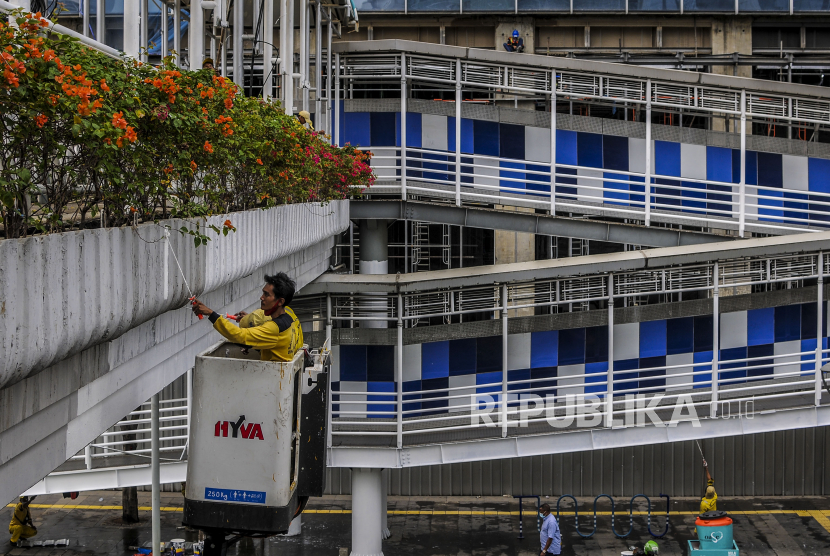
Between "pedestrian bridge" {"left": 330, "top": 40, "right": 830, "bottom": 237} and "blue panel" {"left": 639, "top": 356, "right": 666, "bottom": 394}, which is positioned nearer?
"blue panel" {"left": 639, "top": 356, "right": 666, "bottom": 394}

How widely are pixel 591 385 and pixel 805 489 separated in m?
8.69

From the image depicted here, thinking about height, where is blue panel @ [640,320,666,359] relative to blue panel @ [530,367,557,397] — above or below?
above

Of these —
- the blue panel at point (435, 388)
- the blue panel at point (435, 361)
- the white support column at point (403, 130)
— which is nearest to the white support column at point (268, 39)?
the white support column at point (403, 130)

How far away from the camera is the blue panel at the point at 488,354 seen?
1919 cm

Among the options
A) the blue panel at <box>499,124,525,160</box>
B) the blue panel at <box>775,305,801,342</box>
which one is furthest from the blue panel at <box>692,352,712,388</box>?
the blue panel at <box>499,124,525,160</box>

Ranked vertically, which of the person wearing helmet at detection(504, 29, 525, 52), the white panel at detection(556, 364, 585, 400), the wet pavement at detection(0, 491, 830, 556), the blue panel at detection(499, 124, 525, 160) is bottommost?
the wet pavement at detection(0, 491, 830, 556)

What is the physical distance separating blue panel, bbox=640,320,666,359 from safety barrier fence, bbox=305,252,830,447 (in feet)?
0.79

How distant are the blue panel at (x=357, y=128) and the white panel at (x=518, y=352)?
5544 mm

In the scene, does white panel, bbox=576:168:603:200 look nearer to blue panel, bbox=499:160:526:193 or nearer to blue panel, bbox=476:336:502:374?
blue panel, bbox=499:160:526:193

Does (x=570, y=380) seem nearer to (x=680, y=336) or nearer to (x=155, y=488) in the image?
(x=680, y=336)

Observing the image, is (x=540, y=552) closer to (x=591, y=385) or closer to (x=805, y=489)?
(x=591, y=385)

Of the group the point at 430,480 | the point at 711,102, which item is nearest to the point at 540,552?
the point at 430,480

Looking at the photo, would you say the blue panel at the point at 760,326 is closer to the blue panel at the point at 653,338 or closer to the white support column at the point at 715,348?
the white support column at the point at 715,348

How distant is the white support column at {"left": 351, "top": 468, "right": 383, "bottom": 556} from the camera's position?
18703mm
